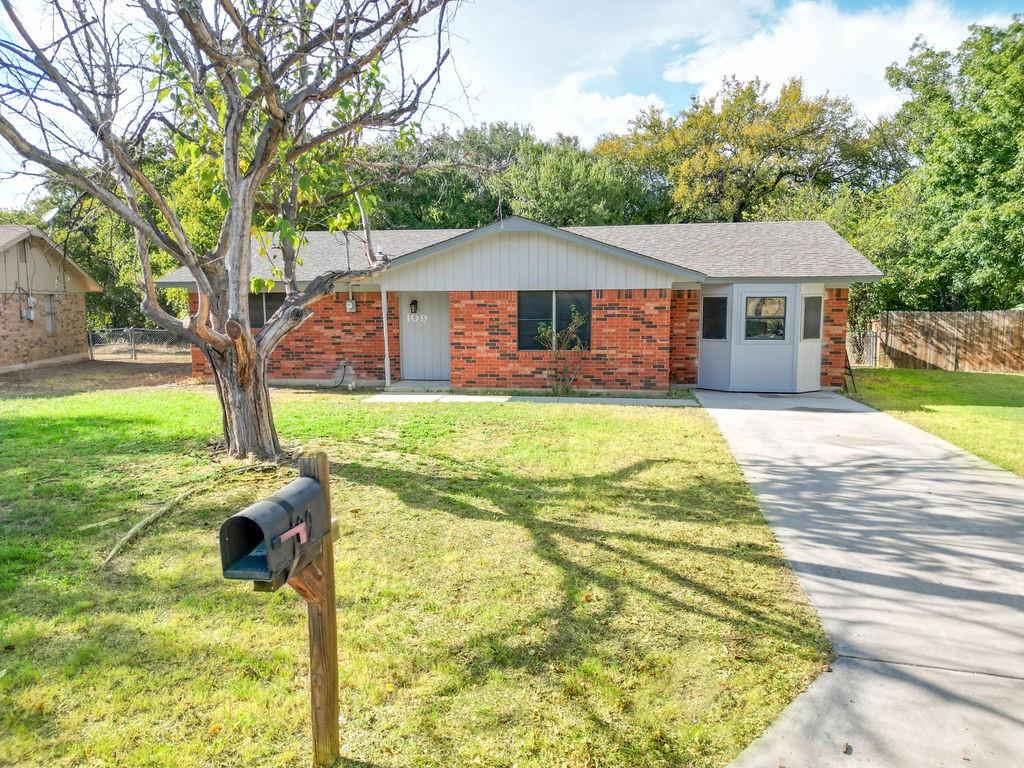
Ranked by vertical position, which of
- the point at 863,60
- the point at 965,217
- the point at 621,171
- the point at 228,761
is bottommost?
the point at 228,761

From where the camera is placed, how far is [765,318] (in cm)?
1267

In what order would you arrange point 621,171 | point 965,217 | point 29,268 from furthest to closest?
point 621,171
point 29,268
point 965,217

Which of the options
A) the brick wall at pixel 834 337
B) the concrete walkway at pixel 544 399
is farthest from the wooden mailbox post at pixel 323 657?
the brick wall at pixel 834 337

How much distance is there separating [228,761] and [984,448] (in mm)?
8671

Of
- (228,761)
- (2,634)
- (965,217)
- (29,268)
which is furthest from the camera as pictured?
(29,268)

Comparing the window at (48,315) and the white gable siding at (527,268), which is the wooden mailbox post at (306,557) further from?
the window at (48,315)

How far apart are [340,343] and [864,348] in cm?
1575

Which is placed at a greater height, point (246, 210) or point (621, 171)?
point (621, 171)

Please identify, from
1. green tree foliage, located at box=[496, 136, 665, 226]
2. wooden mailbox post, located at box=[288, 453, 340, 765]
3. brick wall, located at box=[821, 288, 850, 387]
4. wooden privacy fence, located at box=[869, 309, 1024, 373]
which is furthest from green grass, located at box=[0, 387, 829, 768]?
green tree foliage, located at box=[496, 136, 665, 226]

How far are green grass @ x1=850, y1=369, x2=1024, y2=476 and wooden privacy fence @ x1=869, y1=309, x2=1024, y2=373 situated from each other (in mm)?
1279

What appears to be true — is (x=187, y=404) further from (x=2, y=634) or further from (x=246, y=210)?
(x=2, y=634)

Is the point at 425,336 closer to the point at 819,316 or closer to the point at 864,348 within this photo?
the point at 819,316

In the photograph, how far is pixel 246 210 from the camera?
21.2ft

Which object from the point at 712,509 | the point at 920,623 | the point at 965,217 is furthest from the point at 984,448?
the point at 965,217
